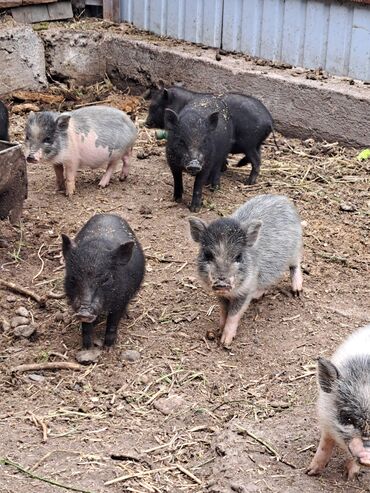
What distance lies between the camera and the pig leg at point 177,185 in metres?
7.29

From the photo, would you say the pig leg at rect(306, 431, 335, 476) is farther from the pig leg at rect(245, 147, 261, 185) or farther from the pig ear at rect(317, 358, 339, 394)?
the pig leg at rect(245, 147, 261, 185)

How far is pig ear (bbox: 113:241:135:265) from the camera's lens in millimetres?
5023

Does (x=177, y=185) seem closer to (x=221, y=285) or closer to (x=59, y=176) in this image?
(x=59, y=176)

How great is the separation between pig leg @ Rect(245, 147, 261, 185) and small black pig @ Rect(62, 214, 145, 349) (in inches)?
106

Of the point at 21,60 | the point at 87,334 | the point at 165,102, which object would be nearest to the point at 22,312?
the point at 87,334

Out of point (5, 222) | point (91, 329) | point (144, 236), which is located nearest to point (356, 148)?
point (144, 236)

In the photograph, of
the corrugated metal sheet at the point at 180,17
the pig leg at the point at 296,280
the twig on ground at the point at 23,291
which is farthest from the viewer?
the corrugated metal sheet at the point at 180,17

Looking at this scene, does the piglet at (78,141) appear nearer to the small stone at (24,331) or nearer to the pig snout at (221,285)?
the small stone at (24,331)

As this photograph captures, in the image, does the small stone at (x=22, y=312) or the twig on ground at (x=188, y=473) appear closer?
the twig on ground at (x=188, y=473)

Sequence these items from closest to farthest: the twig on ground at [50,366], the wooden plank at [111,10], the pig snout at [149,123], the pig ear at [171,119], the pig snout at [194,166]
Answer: the twig on ground at [50,366], the pig snout at [194,166], the pig ear at [171,119], the pig snout at [149,123], the wooden plank at [111,10]

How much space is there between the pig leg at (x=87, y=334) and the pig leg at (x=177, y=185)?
2.40 metres

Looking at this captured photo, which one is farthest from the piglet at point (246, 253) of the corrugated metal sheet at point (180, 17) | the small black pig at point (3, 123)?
the corrugated metal sheet at point (180, 17)

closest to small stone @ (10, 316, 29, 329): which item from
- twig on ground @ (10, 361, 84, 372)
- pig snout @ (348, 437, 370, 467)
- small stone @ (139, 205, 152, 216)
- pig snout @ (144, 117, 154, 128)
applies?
twig on ground @ (10, 361, 84, 372)

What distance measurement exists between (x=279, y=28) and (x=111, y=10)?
2.34 meters
